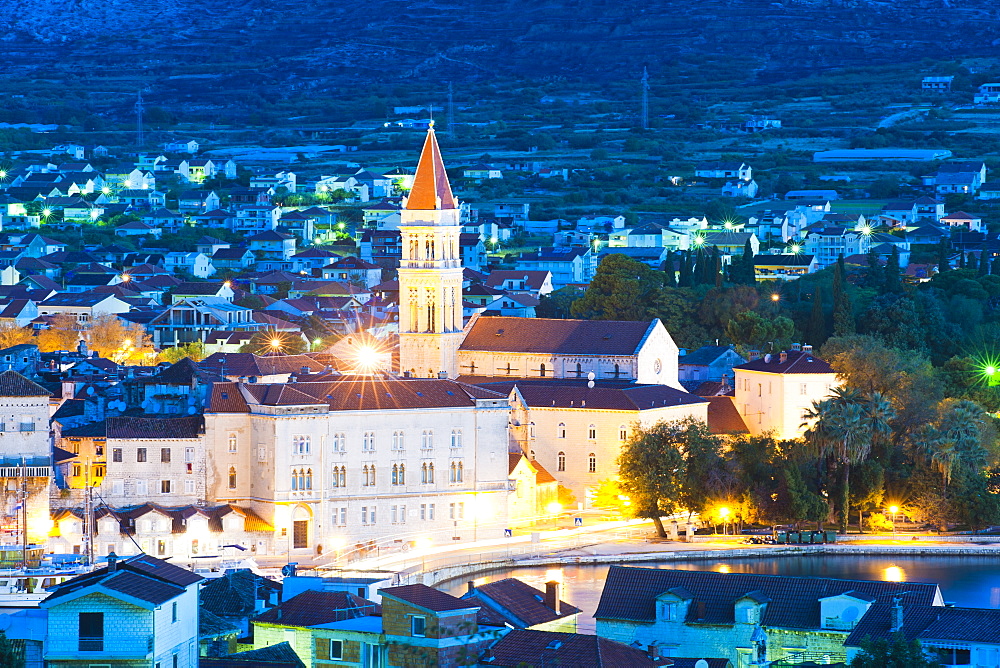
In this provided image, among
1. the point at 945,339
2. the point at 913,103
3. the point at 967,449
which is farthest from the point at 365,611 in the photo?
the point at 913,103

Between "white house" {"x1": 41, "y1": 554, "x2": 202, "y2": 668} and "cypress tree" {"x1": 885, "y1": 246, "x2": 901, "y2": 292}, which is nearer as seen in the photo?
"white house" {"x1": 41, "y1": 554, "x2": 202, "y2": 668}

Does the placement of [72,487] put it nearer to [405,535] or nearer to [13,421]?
[13,421]

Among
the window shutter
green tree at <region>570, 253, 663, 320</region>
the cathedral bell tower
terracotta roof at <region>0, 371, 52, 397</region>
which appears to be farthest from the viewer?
green tree at <region>570, 253, 663, 320</region>

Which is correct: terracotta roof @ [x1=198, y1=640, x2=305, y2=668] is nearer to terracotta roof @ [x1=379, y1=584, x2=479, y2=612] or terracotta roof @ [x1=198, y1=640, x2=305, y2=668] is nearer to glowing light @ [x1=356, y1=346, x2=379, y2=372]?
terracotta roof @ [x1=379, y1=584, x2=479, y2=612]

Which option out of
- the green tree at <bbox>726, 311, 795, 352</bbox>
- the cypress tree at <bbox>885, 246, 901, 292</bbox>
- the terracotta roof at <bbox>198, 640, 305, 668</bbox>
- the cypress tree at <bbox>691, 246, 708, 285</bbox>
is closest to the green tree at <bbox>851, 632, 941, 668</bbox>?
the terracotta roof at <bbox>198, 640, 305, 668</bbox>

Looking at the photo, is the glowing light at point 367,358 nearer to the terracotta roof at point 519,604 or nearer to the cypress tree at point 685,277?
the cypress tree at point 685,277

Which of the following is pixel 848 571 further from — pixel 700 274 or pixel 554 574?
pixel 700 274

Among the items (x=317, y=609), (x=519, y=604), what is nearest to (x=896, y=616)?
(x=519, y=604)

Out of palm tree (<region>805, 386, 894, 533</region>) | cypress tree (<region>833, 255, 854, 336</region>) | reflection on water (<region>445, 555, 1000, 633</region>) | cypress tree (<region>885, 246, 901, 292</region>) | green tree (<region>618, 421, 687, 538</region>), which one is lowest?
reflection on water (<region>445, 555, 1000, 633</region>)
